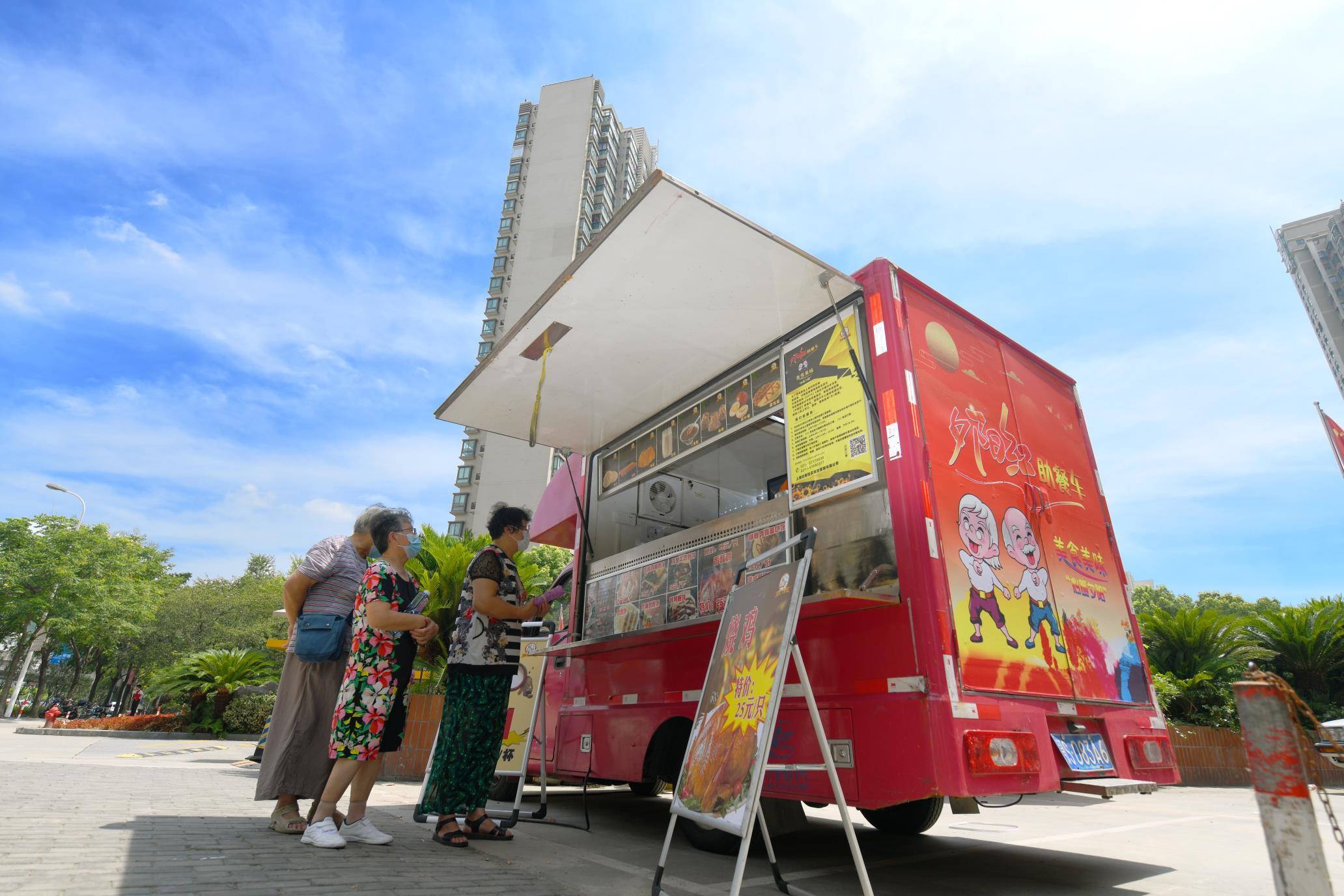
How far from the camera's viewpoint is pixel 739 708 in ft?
9.37

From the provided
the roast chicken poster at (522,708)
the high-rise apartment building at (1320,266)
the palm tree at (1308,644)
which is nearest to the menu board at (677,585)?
the roast chicken poster at (522,708)

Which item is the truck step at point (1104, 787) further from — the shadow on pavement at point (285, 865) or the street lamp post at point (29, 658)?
the street lamp post at point (29, 658)

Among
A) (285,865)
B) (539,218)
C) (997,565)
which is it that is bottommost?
(285,865)

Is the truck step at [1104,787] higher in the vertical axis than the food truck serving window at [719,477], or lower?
lower

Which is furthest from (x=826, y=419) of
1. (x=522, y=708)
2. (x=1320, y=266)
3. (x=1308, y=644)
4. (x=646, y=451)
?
(x=1320, y=266)

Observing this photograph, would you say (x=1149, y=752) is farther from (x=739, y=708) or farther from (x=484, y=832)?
(x=484, y=832)

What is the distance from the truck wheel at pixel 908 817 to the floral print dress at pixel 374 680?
3086 millimetres

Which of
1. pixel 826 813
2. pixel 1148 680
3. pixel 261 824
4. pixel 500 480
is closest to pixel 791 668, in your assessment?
pixel 1148 680

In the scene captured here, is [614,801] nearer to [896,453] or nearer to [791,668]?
[791,668]

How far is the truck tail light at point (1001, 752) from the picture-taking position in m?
2.80

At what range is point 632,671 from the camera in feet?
15.2

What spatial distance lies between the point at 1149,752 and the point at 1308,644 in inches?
492

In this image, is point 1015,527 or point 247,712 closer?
point 1015,527

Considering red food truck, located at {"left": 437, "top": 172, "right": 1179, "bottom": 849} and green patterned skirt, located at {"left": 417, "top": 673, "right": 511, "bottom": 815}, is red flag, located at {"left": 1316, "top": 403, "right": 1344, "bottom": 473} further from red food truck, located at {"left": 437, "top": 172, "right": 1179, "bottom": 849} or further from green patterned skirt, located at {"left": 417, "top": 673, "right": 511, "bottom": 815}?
green patterned skirt, located at {"left": 417, "top": 673, "right": 511, "bottom": 815}
